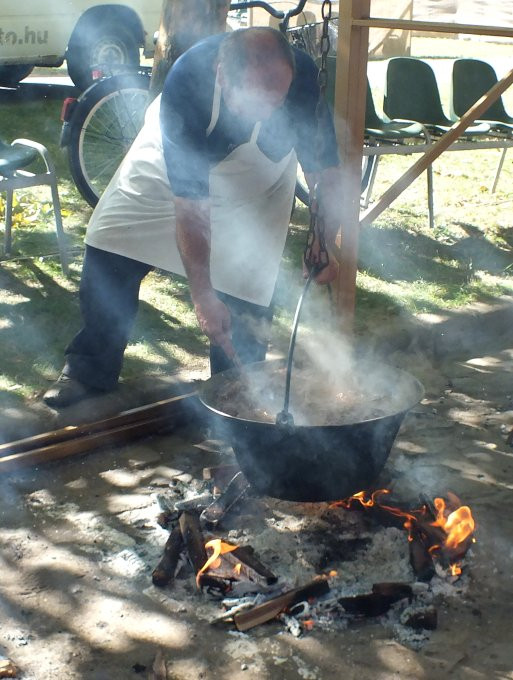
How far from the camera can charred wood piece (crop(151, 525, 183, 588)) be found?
3350 mm

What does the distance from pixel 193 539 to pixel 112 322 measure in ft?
4.92

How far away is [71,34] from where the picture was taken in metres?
11.5

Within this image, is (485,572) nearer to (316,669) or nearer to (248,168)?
(316,669)

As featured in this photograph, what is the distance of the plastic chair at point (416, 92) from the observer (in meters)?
8.54

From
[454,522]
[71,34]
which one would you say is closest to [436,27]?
[454,522]

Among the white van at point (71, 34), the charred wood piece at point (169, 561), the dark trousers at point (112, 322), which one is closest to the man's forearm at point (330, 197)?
the dark trousers at point (112, 322)

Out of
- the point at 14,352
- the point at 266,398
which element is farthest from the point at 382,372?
the point at 14,352

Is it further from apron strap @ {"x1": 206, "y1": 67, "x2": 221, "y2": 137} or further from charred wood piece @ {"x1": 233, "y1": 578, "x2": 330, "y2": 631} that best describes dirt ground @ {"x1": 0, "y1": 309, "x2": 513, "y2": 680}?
apron strap @ {"x1": 206, "y1": 67, "x2": 221, "y2": 137}

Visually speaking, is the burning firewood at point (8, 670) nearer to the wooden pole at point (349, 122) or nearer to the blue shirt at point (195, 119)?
the blue shirt at point (195, 119)

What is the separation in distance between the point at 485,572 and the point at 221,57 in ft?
6.99

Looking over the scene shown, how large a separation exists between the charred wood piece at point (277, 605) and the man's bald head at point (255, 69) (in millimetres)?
1723

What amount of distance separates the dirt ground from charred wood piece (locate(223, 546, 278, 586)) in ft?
0.62

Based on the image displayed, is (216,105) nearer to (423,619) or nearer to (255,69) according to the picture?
(255,69)

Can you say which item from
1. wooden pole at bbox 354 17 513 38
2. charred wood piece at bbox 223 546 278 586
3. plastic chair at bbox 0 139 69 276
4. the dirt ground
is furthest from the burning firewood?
plastic chair at bbox 0 139 69 276
